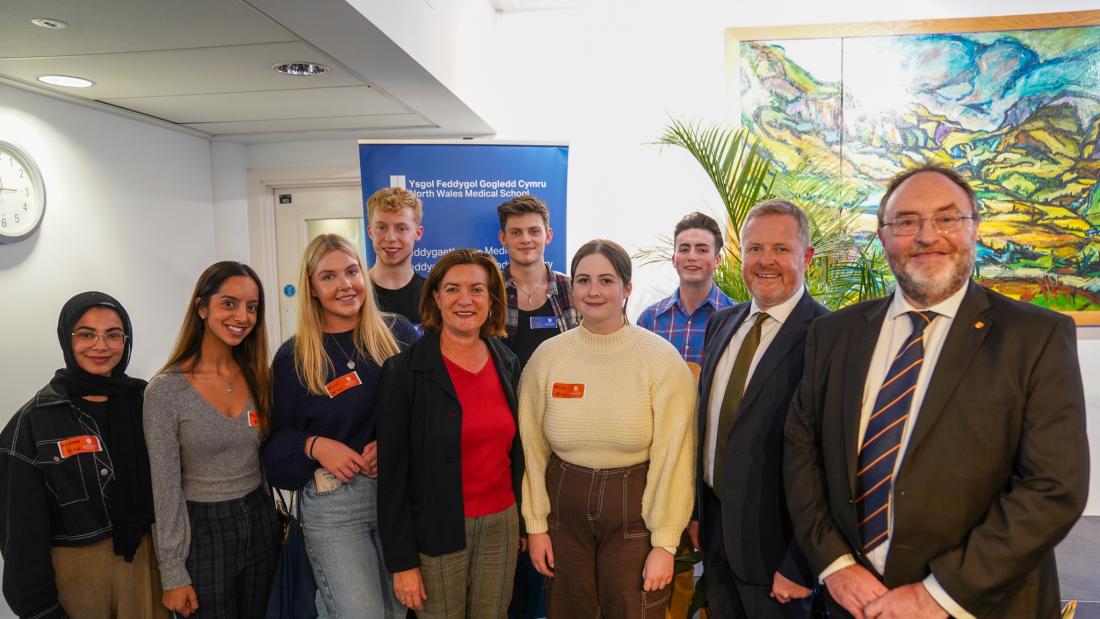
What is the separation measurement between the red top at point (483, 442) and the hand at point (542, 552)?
153mm

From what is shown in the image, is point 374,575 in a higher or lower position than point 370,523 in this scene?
lower

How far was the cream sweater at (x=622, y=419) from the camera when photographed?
206 cm

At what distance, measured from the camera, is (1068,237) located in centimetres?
441

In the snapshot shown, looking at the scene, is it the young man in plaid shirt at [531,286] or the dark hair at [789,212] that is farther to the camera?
Answer: the young man in plaid shirt at [531,286]

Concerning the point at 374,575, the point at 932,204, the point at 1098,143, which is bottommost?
the point at 374,575

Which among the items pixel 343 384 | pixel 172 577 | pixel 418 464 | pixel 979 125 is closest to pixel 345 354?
pixel 343 384

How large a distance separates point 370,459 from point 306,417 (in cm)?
26

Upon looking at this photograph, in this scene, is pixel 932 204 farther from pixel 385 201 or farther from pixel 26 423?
pixel 26 423

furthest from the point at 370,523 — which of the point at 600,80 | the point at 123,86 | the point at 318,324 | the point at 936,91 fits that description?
the point at 936,91

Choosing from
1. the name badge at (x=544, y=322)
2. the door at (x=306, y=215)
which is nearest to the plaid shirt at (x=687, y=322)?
the name badge at (x=544, y=322)

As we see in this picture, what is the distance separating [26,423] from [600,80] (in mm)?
3985

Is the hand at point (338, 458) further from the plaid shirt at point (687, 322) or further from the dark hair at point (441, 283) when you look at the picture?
the plaid shirt at point (687, 322)

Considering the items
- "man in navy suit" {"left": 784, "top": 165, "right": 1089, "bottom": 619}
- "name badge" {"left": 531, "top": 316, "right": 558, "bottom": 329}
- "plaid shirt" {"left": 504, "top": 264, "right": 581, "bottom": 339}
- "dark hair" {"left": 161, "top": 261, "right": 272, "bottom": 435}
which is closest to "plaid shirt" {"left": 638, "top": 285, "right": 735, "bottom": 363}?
"plaid shirt" {"left": 504, "top": 264, "right": 581, "bottom": 339}

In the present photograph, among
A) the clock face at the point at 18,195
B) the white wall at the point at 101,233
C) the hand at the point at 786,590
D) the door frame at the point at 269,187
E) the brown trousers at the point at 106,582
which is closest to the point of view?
the hand at the point at 786,590
